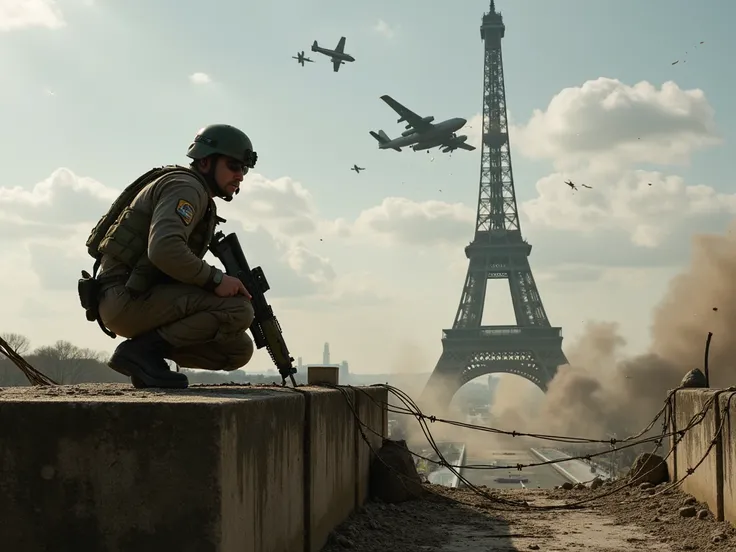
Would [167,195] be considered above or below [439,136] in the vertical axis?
below

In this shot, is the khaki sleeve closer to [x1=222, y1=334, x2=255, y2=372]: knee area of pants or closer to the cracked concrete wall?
[x1=222, y1=334, x2=255, y2=372]: knee area of pants

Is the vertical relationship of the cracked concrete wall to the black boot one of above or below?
below

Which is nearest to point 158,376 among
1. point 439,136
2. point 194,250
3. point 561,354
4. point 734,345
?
point 194,250

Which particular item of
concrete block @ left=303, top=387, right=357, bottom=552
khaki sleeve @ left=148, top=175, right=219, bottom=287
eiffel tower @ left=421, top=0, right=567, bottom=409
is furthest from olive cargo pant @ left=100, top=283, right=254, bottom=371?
eiffel tower @ left=421, top=0, right=567, bottom=409

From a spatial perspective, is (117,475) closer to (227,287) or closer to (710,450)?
(227,287)

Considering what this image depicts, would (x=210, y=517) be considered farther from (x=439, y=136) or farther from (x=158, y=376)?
(x=439, y=136)

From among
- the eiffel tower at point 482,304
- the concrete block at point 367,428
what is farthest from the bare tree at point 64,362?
the concrete block at point 367,428
